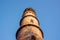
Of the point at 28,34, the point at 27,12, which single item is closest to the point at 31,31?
the point at 28,34

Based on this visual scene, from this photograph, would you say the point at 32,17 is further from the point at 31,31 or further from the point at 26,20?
the point at 31,31

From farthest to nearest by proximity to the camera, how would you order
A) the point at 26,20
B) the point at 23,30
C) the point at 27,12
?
the point at 27,12 < the point at 26,20 < the point at 23,30

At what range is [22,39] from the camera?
52.4 ft

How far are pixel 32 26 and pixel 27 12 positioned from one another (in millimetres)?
4570

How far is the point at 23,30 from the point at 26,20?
2.23 meters

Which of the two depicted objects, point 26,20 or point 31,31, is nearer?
point 31,31

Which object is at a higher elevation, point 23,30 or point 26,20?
point 26,20

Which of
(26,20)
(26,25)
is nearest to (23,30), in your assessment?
(26,25)

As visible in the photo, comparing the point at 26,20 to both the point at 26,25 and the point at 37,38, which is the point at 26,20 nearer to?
the point at 26,25

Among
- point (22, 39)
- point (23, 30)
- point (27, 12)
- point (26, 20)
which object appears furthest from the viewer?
point (27, 12)

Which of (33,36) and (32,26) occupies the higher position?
(32,26)

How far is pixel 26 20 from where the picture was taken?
62.5ft

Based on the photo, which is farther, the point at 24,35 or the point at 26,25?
the point at 26,25

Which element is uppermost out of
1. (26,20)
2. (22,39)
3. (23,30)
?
(26,20)
